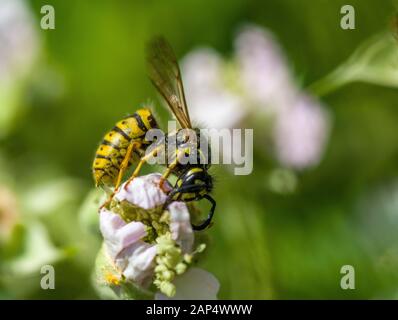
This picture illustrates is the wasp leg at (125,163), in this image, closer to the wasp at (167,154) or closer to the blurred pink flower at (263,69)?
the wasp at (167,154)

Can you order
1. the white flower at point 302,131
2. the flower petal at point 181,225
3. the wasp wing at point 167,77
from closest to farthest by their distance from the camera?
the flower petal at point 181,225 → the wasp wing at point 167,77 → the white flower at point 302,131

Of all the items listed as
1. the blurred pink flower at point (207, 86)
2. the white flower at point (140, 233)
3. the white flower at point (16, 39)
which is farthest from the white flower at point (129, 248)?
the white flower at point (16, 39)

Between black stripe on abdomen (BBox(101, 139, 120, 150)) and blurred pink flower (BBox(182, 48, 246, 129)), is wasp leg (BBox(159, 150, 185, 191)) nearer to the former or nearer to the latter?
black stripe on abdomen (BBox(101, 139, 120, 150))

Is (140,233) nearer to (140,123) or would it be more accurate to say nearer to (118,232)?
(118,232)

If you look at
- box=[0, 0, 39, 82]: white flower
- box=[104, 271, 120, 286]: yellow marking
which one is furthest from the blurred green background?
box=[104, 271, 120, 286]: yellow marking

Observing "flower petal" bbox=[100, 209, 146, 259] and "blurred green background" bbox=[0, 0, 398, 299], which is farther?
"blurred green background" bbox=[0, 0, 398, 299]

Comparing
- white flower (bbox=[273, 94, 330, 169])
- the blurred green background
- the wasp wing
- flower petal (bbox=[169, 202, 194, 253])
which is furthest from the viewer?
white flower (bbox=[273, 94, 330, 169])
